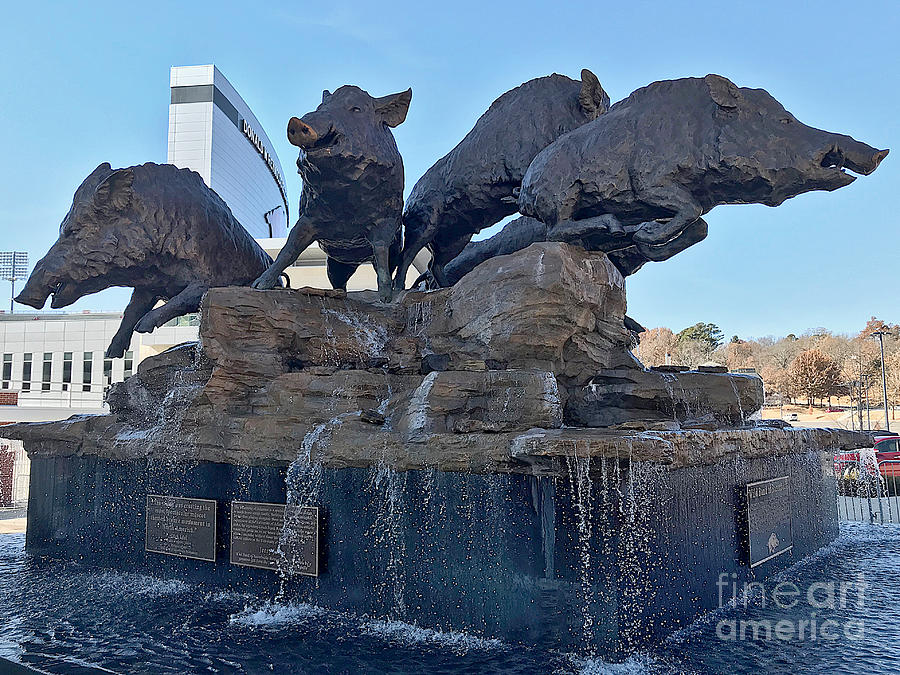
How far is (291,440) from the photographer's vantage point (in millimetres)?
5324

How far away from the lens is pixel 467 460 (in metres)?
4.55

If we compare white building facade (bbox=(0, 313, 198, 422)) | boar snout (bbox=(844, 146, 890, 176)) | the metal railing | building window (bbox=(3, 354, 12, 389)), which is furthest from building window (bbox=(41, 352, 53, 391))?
boar snout (bbox=(844, 146, 890, 176))

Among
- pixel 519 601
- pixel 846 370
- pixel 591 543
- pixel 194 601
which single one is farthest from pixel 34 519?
pixel 846 370

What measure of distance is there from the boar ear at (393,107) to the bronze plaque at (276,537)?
4355 mm

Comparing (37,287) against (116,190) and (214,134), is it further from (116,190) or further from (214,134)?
(214,134)

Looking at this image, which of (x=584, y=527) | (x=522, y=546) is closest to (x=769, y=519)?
(x=584, y=527)

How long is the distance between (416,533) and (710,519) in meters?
2.09

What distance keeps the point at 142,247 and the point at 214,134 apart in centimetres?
4404

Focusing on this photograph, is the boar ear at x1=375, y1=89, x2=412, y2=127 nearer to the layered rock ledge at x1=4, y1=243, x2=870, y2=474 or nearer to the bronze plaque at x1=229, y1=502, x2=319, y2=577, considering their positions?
the layered rock ledge at x1=4, y1=243, x2=870, y2=474

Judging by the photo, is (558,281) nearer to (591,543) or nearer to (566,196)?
(566,196)

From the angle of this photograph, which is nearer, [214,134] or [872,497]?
[872,497]

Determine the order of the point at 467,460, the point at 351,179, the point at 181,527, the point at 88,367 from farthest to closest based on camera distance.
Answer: the point at 88,367 → the point at 351,179 → the point at 181,527 → the point at 467,460

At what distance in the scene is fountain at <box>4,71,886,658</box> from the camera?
4.27 metres

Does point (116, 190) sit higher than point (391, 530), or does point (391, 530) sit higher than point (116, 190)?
point (116, 190)
